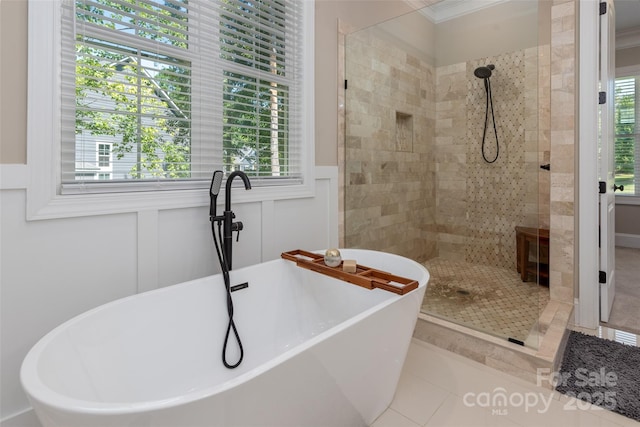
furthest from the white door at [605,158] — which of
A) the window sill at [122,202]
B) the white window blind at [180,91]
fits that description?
the window sill at [122,202]

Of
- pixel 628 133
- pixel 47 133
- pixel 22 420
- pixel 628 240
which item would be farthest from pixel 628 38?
pixel 22 420

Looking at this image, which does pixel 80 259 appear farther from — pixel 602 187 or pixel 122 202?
pixel 602 187

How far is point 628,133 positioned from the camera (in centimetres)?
481

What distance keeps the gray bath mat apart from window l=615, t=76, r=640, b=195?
3.89m

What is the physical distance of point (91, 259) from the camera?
1.51 meters

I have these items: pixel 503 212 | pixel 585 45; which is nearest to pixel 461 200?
pixel 503 212

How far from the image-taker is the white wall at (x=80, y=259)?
1305mm

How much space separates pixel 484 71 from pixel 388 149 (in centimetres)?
102

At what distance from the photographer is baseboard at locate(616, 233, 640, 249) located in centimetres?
480

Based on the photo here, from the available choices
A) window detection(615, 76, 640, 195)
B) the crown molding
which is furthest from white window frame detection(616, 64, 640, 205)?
the crown molding

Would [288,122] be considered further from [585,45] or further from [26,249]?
[585,45]

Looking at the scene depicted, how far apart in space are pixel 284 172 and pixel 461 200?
1.67 m

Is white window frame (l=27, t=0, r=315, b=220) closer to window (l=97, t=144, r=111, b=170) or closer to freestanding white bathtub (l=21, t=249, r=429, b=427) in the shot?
window (l=97, t=144, r=111, b=170)

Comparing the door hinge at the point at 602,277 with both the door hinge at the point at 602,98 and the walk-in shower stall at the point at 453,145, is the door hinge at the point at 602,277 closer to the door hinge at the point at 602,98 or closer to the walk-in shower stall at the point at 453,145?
the walk-in shower stall at the point at 453,145
